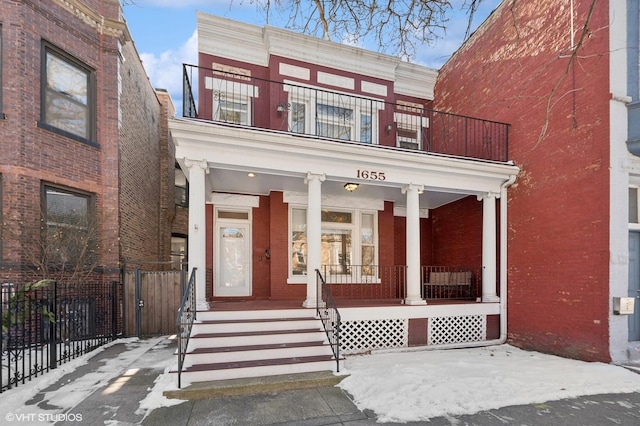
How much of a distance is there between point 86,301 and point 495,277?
9167 mm

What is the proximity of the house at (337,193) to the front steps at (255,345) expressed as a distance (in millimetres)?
62

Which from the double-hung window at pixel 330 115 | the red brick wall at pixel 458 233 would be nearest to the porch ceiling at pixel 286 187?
the red brick wall at pixel 458 233

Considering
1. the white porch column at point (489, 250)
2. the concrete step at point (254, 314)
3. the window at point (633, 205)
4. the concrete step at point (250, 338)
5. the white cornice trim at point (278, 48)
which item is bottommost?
the concrete step at point (250, 338)

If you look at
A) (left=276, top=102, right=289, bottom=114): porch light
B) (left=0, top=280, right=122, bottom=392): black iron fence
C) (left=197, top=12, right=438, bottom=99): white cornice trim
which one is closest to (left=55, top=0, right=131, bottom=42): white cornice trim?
(left=197, top=12, right=438, bottom=99): white cornice trim

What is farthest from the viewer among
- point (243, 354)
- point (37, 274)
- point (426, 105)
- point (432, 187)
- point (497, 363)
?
point (426, 105)

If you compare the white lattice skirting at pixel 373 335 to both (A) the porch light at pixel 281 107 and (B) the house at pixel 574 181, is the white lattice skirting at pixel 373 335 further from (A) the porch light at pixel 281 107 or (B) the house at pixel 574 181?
(A) the porch light at pixel 281 107

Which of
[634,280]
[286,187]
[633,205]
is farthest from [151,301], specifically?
[633,205]

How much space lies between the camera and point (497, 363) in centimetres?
589

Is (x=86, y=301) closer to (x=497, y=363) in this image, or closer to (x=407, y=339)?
(x=407, y=339)

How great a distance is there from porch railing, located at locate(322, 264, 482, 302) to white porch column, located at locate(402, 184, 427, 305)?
133 cm

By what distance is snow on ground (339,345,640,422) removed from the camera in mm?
4145

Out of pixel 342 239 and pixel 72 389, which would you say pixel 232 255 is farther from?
pixel 72 389

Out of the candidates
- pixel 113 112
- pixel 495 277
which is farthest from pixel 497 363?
pixel 113 112

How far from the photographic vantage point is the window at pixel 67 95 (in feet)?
24.0
